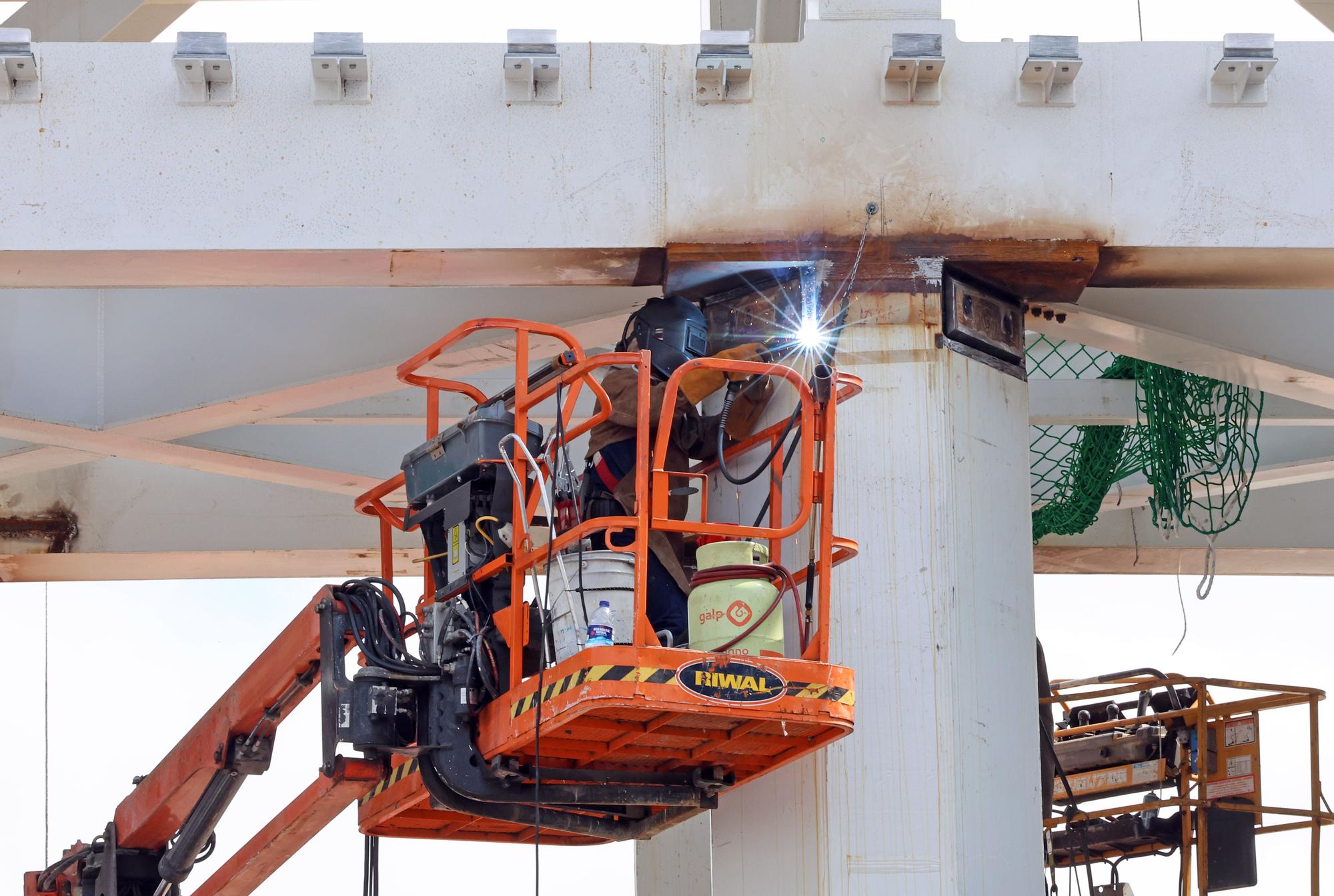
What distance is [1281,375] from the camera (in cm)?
1012

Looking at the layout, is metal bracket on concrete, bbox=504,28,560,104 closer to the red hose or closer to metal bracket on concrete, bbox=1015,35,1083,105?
metal bracket on concrete, bbox=1015,35,1083,105

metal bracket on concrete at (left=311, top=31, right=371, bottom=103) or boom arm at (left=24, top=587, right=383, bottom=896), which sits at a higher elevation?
metal bracket on concrete at (left=311, top=31, right=371, bottom=103)

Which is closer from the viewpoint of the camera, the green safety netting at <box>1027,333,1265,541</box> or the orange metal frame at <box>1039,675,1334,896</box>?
the green safety netting at <box>1027,333,1265,541</box>

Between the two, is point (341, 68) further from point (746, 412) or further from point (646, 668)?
point (646, 668)

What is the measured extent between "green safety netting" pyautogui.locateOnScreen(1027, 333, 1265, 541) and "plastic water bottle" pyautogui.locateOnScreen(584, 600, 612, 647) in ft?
13.0

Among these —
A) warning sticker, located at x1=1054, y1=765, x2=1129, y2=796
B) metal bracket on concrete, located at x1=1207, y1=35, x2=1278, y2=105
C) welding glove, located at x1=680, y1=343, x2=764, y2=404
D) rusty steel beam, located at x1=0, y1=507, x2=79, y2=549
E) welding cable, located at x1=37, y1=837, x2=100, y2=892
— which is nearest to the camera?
welding glove, located at x1=680, y1=343, x2=764, y2=404

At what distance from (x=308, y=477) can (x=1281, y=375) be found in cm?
695

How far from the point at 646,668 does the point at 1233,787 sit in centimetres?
740

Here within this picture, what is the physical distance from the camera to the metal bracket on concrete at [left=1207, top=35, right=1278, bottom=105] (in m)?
8.41

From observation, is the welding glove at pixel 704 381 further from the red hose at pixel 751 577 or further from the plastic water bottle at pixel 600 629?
the plastic water bottle at pixel 600 629

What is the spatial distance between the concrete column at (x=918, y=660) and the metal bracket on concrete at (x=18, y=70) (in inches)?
152

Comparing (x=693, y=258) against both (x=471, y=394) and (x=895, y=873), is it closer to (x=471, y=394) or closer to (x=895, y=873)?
(x=471, y=394)

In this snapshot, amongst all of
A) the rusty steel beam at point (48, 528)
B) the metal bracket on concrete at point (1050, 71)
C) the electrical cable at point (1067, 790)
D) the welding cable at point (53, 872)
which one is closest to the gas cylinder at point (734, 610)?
the metal bracket on concrete at point (1050, 71)

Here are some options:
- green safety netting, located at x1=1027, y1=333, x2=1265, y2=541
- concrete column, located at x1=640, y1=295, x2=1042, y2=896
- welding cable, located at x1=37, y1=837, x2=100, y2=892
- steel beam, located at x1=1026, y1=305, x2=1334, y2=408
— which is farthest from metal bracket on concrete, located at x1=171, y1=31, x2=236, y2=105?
green safety netting, located at x1=1027, y1=333, x2=1265, y2=541
